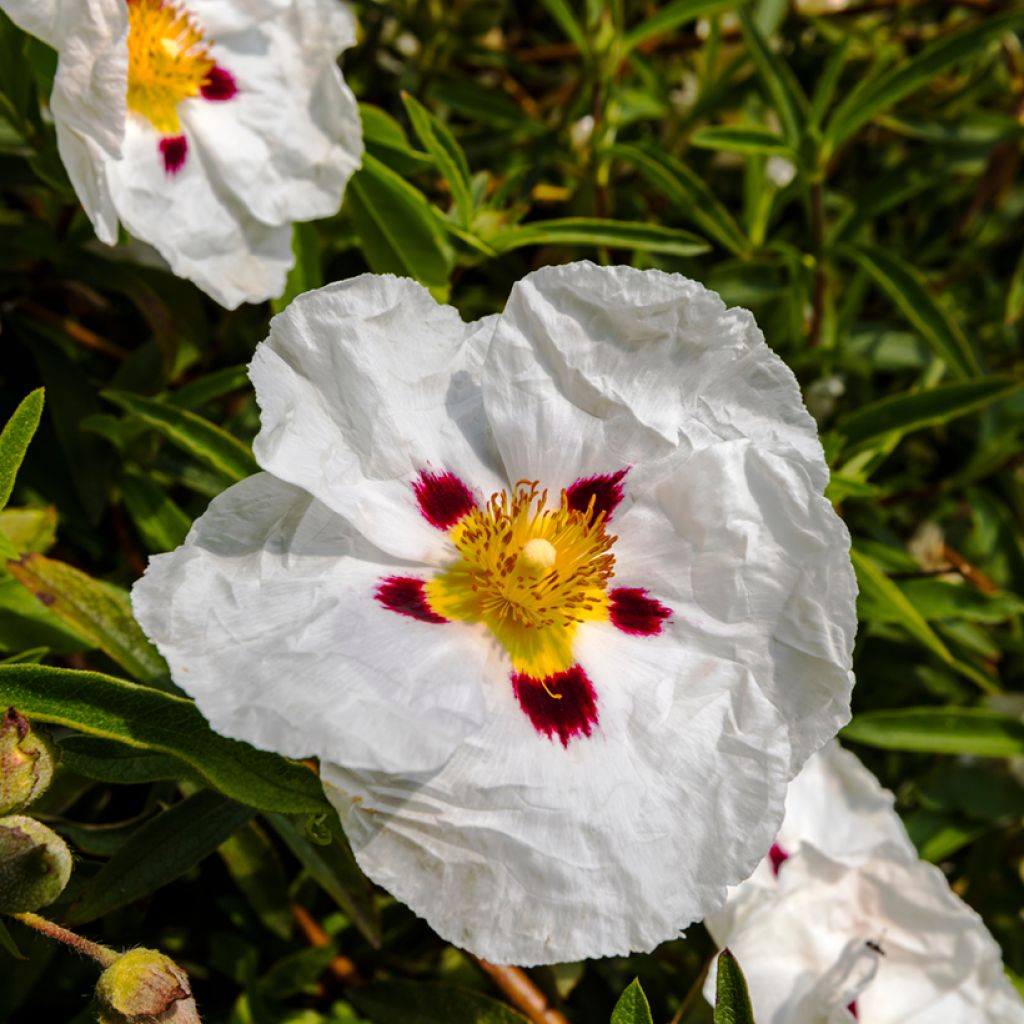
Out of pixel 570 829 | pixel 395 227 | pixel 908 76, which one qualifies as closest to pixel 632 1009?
pixel 570 829

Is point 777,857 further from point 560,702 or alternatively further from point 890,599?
point 560,702

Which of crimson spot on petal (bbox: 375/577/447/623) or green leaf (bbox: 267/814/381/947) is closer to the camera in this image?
crimson spot on petal (bbox: 375/577/447/623)

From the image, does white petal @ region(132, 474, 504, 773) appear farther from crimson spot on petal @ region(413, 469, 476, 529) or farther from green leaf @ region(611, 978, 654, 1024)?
green leaf @ region(611, 978, 654, 1024)

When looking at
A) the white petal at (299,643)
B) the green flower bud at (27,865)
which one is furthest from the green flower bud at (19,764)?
the white petal at (299,643)

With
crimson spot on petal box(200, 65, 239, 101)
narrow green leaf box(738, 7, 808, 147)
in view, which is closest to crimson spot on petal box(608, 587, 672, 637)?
crimson spot on petal box(200, 65, 239, 101)

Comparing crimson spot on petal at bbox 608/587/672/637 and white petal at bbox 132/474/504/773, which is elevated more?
white petal at bbox 132/474/504/773

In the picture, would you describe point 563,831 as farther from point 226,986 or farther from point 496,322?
point 226,986
